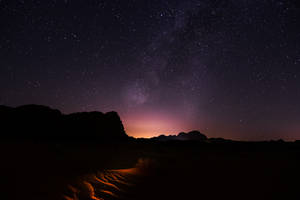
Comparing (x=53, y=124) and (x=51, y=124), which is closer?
(x=51, y=124)

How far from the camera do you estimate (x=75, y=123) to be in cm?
4116

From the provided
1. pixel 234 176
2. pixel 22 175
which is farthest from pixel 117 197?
pixel 234 176

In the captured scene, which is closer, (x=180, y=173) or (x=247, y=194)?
(x=247, y=194)

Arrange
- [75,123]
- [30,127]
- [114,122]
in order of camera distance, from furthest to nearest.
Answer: [114,122]
[75,123]
[30,127]

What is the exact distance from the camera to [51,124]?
3759cm

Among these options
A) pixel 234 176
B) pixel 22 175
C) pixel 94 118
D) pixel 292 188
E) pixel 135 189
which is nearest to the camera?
pixel 22 175

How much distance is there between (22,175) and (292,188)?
1013 cm

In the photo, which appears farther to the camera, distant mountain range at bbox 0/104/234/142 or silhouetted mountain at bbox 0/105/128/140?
silhouetted mountain at bbox 0/105/128/140

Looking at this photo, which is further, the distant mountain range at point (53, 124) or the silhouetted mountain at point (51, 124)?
the silhouetted mountain at point (51, 124)

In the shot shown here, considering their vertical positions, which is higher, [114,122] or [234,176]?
[114,122]

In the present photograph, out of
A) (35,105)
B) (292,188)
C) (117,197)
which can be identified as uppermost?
(35,105)

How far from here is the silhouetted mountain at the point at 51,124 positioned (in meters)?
33.7

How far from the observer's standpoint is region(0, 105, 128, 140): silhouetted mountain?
3366 centimetres

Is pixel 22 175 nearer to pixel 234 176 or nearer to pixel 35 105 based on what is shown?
pixel 234 176
